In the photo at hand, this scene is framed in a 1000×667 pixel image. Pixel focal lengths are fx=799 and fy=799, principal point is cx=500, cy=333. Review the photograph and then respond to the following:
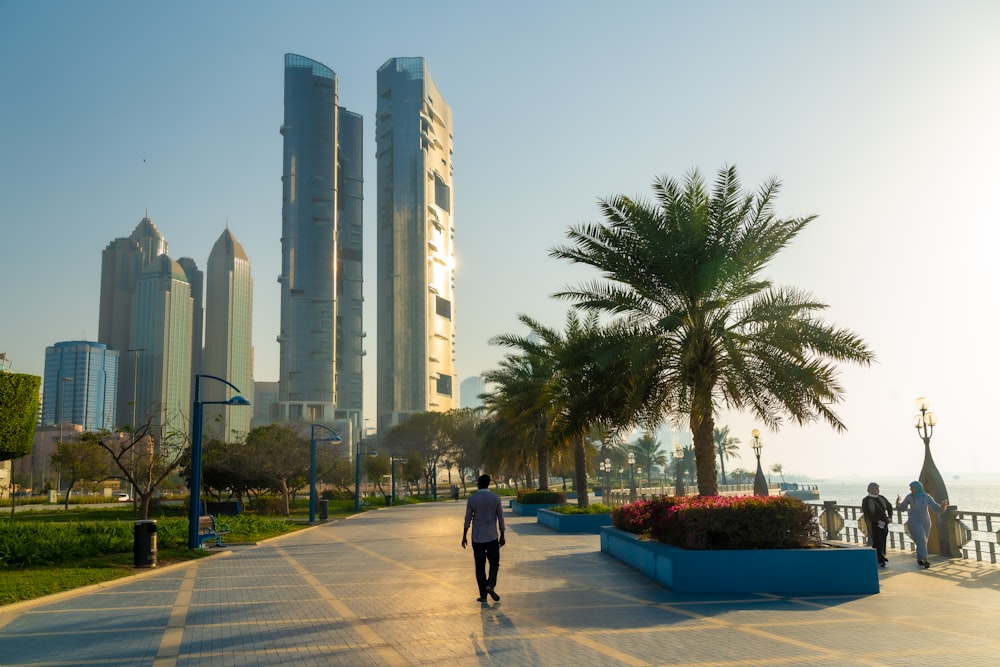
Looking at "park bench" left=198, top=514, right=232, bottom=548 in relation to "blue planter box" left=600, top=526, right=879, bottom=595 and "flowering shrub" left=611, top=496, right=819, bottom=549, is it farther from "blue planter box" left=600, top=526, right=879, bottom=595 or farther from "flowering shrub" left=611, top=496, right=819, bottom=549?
"blue planter box" left=600, top=526, right=879, bottom=595

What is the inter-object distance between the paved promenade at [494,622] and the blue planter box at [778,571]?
39 cm

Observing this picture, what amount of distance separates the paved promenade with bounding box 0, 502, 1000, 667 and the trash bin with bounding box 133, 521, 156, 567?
1108mm

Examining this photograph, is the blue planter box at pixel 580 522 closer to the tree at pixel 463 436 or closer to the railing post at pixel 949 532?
the railing post at pixel 949 532

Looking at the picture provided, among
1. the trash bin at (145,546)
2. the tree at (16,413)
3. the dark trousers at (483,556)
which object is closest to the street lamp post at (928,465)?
the dark trousers at (483,556)

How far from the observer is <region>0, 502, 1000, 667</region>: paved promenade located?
25.1ft

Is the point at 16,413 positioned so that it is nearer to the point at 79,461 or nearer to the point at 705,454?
the point at 705,454

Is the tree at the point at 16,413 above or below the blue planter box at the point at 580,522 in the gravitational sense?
above

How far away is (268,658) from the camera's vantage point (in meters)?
7.71

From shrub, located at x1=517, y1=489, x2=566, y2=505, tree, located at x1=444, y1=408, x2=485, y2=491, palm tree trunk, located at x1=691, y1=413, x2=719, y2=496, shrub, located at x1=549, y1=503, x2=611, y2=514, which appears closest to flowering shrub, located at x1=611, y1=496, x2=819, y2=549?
palm tree trunk, located at x1=691, y1=413, x2=719, y2=496

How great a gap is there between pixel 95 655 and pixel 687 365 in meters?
11.3

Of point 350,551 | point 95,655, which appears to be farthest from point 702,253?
point 95,655

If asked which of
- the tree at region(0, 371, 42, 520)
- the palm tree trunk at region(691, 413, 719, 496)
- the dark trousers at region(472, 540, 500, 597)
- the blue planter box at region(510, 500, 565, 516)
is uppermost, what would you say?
the tree at region(0, 371, 42, 520)

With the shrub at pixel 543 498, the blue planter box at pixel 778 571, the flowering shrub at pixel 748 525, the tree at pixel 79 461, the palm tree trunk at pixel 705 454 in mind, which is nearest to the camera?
the blue planter box at pixel 778 571

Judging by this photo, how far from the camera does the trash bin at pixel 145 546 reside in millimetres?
16031
